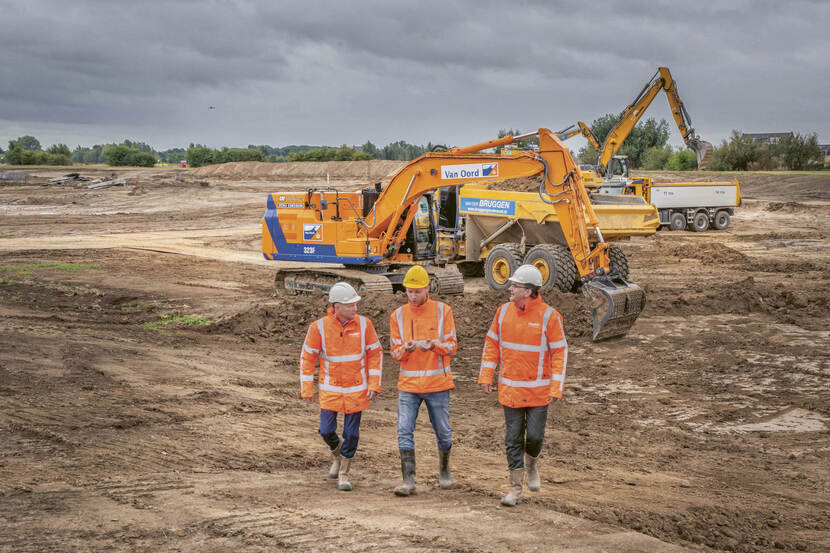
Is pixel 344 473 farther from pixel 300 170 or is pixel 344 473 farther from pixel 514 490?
pixel 300 170

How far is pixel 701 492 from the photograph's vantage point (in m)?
6.36

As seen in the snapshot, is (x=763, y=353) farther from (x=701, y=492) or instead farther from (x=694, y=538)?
(x=694, y=538)

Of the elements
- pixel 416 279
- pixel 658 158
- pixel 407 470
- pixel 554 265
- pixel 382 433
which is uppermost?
pixel 658 158

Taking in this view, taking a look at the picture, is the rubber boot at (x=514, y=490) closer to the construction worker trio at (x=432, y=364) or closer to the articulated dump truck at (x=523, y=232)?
the construction worker trio at (x=432, y=364)

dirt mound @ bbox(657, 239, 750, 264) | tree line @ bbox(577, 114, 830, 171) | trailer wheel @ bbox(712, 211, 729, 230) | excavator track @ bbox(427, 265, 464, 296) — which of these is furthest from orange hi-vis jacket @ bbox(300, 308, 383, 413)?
tree line @ bbox(577, 114, 830, 171)

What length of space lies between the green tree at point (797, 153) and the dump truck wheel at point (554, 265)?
46201mm

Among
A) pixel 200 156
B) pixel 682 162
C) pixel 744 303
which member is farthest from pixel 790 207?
pixel 200 156

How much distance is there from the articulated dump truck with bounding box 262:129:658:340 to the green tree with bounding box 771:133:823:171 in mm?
44755

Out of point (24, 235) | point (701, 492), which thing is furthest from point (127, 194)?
point (701, 492)

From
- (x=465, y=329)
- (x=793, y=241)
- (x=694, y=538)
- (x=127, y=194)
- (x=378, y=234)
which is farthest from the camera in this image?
(x=127, y=194)

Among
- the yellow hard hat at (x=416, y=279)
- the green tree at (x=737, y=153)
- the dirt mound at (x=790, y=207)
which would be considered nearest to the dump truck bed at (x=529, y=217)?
the yellow hard hat at (x=416, y=279)

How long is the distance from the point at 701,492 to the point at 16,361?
815cm

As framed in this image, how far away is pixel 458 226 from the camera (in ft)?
58.4

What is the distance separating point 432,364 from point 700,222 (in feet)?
90.2
